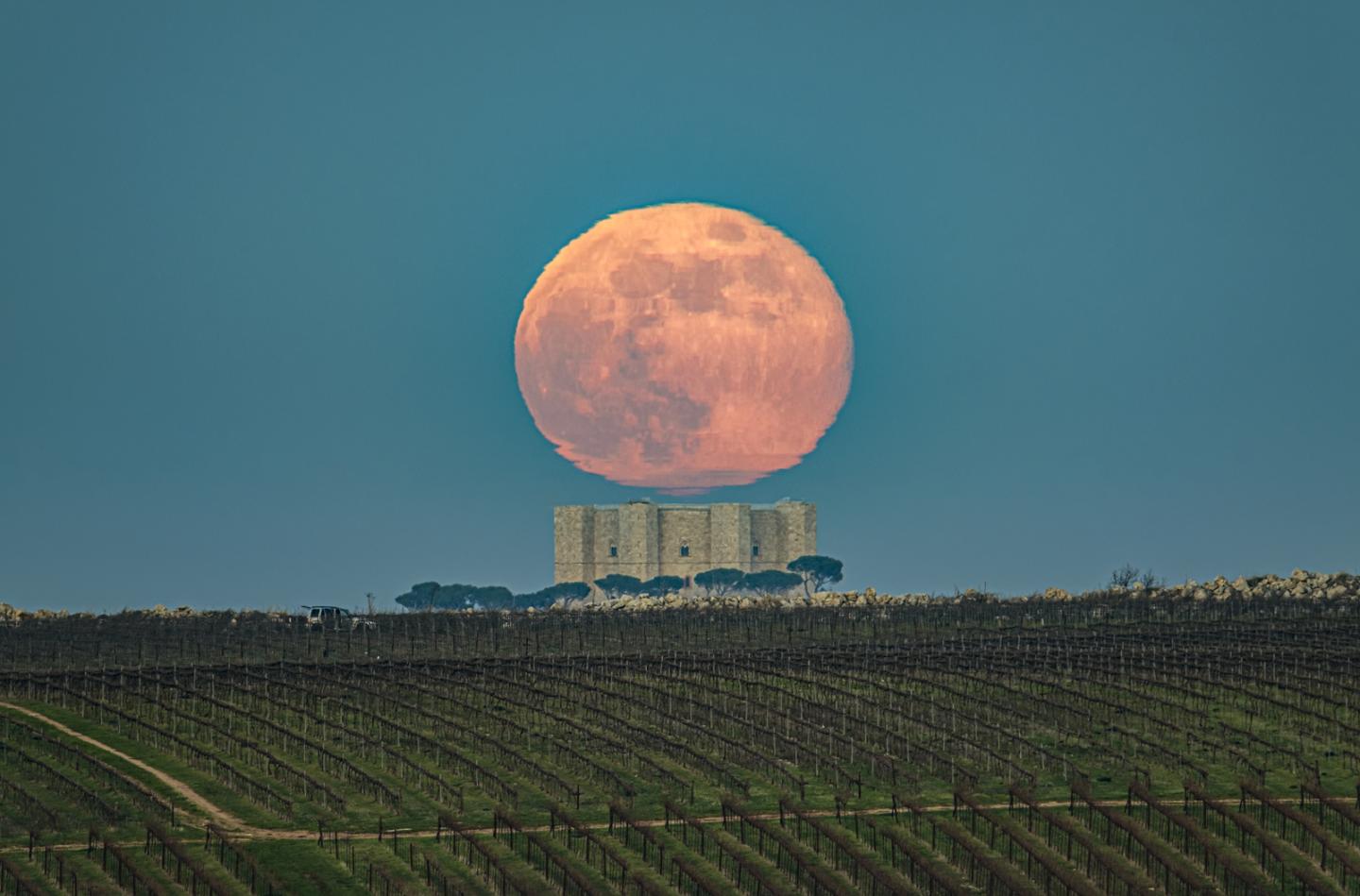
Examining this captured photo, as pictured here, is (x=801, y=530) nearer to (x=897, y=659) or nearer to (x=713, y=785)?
(x=897, y=659)

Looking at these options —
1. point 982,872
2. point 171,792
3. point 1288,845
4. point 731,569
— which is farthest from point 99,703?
point 731,569

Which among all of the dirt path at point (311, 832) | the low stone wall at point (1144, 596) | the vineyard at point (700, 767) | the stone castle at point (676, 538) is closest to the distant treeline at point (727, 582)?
the stone castle at point (676, 538)

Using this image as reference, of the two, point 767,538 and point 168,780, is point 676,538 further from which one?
point 168,780

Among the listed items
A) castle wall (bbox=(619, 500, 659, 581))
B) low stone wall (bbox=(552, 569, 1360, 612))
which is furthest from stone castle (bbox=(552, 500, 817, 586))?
low stone wall (bbox=(552, 569, 1360, 612))

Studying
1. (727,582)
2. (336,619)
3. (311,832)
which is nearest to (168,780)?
(311,832)

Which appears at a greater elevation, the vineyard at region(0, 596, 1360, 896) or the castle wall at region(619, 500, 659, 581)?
the castle wall at region(619, 500, 659, 581)

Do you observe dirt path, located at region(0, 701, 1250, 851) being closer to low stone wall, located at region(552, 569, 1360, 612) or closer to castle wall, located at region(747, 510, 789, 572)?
low stone wall, located at region(552, 569, 1360, 612)
